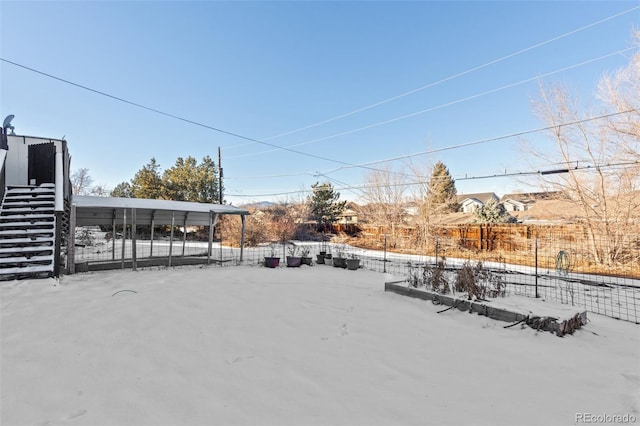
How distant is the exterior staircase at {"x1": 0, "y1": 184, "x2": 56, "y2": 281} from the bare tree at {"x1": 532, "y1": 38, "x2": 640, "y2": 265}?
15.7 m

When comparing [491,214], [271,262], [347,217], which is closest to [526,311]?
[271,262]

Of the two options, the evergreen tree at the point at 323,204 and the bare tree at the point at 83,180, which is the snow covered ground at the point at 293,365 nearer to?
the evergreen tree at the point at 323,204

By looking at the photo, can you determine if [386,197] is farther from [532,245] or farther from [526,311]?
[526,311]

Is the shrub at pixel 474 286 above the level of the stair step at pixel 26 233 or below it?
below

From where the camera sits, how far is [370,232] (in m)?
19.9

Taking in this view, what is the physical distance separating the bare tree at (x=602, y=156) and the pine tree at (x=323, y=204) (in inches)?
595

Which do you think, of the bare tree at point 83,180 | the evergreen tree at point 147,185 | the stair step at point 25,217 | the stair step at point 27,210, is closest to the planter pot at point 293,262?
the stair step at point 25,217

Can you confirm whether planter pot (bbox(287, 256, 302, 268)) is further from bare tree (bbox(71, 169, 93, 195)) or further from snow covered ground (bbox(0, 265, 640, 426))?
bare tree (bbox(71, 169, 93, 195))

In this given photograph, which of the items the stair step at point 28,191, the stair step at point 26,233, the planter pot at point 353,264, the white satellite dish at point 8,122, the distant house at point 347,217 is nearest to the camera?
the stair step at point 26,233

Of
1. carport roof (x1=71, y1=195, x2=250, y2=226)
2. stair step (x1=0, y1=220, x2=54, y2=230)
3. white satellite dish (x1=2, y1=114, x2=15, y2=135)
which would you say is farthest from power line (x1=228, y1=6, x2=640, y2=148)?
stair step (x1=0, y1=220, x2=54, y2=230)

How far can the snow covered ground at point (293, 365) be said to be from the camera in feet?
6.03

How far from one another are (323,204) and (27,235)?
19.1 m

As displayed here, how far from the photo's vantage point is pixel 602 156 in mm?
10320

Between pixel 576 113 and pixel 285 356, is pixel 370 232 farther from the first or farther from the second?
pixel 285 356
